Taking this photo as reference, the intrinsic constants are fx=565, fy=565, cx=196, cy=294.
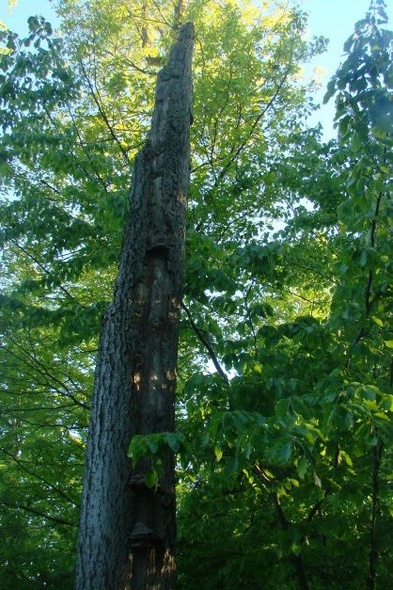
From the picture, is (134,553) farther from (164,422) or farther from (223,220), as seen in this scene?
(223,220)

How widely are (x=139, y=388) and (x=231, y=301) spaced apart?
151 cm

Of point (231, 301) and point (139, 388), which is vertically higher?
point (231, 301)

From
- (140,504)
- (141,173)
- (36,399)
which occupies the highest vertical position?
(141,173)

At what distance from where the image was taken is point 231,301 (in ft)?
15.2

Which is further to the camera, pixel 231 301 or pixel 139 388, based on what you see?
pixel 231 301

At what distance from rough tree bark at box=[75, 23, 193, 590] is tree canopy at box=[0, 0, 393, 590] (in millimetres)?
280

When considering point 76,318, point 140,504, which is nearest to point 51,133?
point 76,318

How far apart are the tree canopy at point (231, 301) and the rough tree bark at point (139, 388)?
280mm

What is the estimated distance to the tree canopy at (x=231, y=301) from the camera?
3467 millimetres

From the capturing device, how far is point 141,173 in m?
4.23

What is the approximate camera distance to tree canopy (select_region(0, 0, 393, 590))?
3467 millimetres

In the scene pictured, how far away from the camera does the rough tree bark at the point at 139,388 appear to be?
286 cm

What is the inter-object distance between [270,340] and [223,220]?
363 centimetres

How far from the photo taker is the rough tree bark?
2.86 meters
